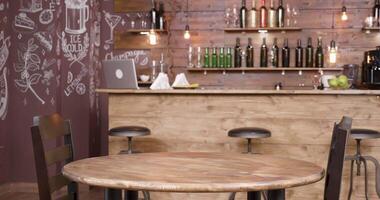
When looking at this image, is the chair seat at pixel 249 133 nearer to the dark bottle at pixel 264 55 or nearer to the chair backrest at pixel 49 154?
the chair backrest at pixel 49 154

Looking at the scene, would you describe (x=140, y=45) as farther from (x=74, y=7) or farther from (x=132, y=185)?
(x=132, y=185)

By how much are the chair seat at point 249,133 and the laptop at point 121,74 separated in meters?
0.98

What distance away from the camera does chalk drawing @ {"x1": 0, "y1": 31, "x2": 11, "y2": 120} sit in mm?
5086

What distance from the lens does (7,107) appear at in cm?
521

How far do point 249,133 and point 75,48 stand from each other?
2368 mm

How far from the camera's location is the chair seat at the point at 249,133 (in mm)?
3863

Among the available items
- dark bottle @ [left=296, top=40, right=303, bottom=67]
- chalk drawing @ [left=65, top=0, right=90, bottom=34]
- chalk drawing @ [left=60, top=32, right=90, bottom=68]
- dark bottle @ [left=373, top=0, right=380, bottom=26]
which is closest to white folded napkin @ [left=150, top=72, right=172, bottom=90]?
chalk drawing @ [left=60, top=32, right=90, bottom=68]

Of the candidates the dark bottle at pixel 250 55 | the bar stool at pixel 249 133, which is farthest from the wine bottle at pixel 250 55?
the bar stool at pixel 249 133

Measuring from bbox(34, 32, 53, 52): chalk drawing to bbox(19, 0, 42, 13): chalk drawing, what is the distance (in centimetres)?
24

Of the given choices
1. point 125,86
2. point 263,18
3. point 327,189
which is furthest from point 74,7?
point 327,189

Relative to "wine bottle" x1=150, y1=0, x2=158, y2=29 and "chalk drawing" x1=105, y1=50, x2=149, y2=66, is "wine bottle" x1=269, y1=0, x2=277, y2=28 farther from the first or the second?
"chalk drawing" x1=105, y1=50, x2=149, y2=66

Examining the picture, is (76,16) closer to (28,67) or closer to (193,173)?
(28,67)

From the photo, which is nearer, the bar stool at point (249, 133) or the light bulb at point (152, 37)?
the bar stool at point (249, 133)

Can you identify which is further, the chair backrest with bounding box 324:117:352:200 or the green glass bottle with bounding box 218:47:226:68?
the green glass bottle with bounding box 218:47:226:68
